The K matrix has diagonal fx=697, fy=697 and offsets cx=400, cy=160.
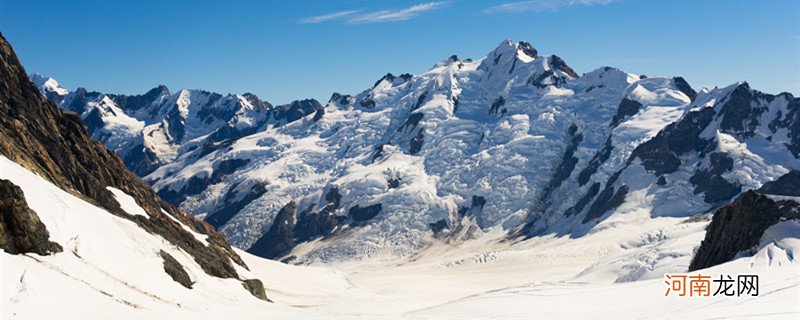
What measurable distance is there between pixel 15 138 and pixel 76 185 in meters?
10.5

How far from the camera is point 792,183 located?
582 feet

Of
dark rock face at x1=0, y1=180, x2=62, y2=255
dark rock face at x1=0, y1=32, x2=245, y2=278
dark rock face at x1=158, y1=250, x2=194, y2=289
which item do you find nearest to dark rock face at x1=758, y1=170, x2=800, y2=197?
dark rock face at x1=0, y1=32, x2=245, y2=278

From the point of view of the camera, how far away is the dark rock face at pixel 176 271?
5261 cm

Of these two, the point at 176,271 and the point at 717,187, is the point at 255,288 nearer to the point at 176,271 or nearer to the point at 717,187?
the point at 176,271

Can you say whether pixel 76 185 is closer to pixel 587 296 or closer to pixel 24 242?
pixel 24 242

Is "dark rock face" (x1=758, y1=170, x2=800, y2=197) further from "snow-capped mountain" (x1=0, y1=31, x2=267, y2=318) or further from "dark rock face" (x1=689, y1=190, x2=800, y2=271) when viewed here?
"snow-capped mountain" (x1=0, y1=31, x2=267, y2=318)

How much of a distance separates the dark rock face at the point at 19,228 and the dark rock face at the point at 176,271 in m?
11.7

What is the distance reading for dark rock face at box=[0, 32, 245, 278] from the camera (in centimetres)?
6506

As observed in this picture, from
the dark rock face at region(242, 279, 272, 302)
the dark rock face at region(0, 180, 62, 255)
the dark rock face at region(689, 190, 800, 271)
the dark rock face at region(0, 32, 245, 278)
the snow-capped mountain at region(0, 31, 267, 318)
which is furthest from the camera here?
the dark rock face at region(242, 279, 272, 302)

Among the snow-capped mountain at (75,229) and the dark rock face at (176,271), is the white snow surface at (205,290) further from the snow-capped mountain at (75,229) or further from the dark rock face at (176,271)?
the dark rock face at (176,271)

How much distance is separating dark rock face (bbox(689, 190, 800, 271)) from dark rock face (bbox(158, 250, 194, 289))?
42.7m

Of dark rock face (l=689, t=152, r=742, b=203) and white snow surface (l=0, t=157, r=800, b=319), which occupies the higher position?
dark rock face (l=689, t=152, r=742, b=203)

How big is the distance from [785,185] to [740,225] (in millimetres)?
138121

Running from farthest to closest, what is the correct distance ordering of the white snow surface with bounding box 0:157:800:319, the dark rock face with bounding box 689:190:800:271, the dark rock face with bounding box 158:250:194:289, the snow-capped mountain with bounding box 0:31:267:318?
the dark rock face with bounding box 689:190:800:271 < the dark rock face with bounding box 158:250:194:289 < the snow-capped mountain with bounding box 0:31:267:318 < the white snow surface with bounding box 0:157:800:319
